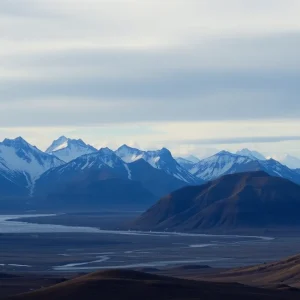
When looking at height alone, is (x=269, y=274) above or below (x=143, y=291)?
above

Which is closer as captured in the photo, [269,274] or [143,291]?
[143,291]

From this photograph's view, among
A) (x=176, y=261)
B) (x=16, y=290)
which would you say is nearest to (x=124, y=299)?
(x=16, y=290)

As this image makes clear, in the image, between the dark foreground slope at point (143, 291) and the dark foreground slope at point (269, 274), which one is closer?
the dark foreground slope at point (143, 291)

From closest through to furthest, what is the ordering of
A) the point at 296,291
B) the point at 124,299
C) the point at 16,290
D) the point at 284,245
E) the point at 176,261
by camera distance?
1. the point at 124,299
2. the point at 296,291
3. the point at 16,290
4. the point at 176,261
5. the point at 284,245

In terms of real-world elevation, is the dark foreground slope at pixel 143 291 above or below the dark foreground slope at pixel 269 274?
below

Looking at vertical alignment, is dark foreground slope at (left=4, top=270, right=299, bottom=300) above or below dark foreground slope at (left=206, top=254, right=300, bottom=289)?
below

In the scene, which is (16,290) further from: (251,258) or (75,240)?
(75,240)

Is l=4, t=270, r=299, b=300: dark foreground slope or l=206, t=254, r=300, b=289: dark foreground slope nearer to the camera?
l=4, t=270, r=299, b=300: dark foreground slope

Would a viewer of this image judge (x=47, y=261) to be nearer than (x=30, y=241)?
Yes
